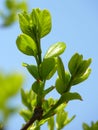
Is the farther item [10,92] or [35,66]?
[35,66]

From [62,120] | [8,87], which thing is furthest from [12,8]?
[8,87]

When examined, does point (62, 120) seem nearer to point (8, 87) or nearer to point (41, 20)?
point (41, 20)

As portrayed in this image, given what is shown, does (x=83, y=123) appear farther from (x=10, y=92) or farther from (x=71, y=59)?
(x=10, y=92)

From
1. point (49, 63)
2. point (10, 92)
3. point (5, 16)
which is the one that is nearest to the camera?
point (10, 92)

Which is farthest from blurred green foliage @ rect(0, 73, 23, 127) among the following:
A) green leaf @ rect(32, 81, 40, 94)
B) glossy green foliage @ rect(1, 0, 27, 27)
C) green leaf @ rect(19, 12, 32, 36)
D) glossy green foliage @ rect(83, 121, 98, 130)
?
glossy green foliage @ rect(1, 0, 27, 27)

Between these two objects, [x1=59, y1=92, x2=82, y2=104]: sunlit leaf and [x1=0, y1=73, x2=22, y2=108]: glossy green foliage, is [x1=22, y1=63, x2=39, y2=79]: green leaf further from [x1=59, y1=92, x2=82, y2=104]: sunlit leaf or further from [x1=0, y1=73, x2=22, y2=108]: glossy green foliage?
[x1=0, y1=73, x2=22, y2=108]: glossy green foliage

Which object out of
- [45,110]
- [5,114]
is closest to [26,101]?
[45,110]

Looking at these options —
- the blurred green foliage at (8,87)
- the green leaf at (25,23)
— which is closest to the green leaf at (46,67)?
the green leaf at (25,23)
